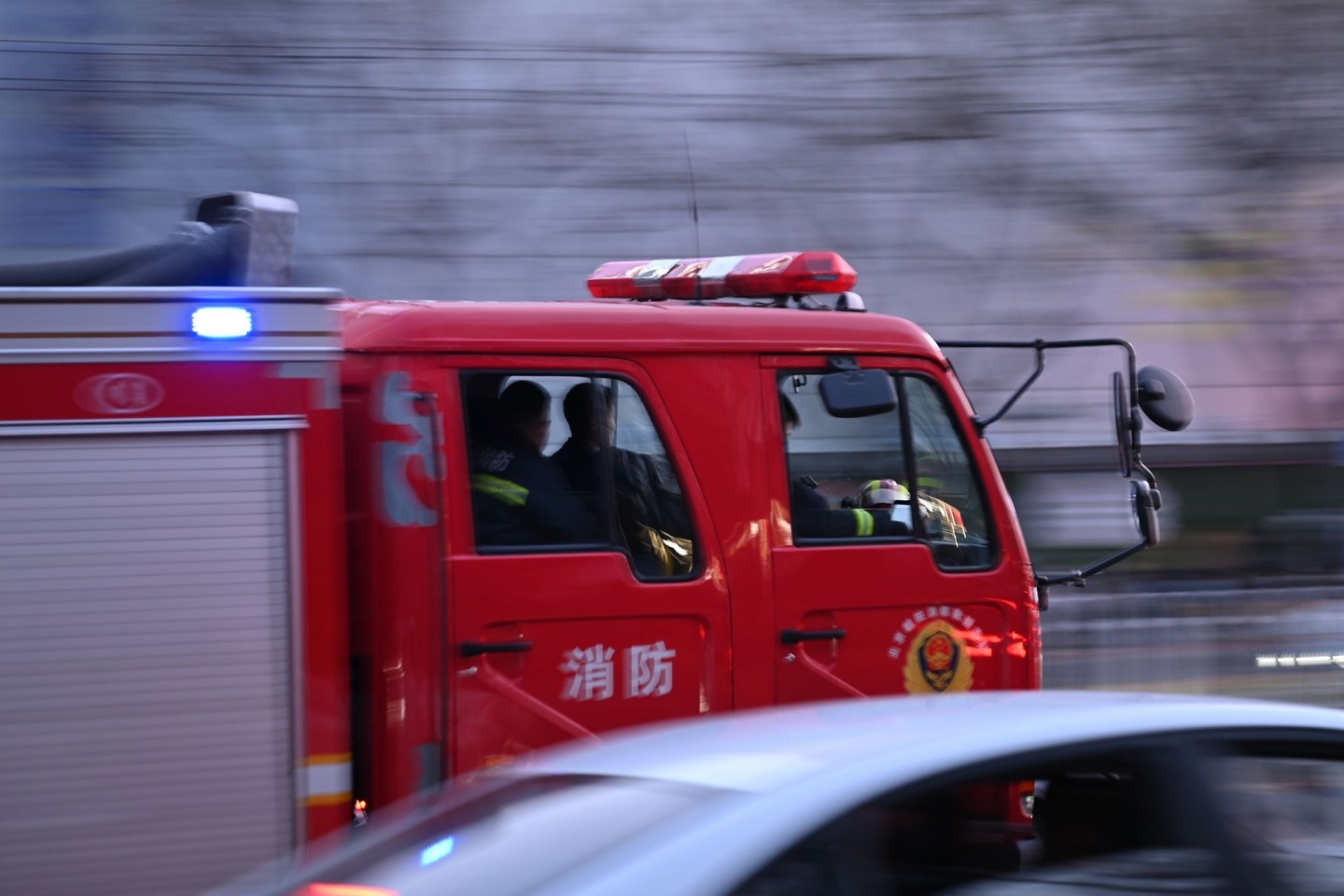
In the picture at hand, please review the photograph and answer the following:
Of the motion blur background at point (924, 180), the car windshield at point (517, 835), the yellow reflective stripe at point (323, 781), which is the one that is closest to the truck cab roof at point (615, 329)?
the yellow reflective stripe at point (323, 781)

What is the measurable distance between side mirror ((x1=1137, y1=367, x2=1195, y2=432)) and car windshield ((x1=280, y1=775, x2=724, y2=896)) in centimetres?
277

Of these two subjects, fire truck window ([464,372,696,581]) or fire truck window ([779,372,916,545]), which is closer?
fire truck window ([464,372,696,581])

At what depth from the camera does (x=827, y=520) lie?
467 centimetres

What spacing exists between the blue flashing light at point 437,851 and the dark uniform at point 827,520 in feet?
7.01

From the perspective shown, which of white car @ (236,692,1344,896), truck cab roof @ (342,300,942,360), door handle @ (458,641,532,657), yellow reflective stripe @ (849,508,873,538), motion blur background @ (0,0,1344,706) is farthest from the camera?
motion blur background @ (0,0,1344,706)

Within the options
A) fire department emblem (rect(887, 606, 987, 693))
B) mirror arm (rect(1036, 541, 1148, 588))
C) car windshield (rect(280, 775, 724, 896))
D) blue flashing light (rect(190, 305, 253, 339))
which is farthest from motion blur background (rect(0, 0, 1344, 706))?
car windshield (rect(280, 775, 724, 896))

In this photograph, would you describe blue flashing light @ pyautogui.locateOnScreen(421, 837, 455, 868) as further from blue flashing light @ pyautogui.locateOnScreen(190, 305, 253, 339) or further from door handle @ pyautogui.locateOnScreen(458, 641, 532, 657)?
blue flashing light @ pyautogui.locateOnScreen(190, 305, 253, 339)

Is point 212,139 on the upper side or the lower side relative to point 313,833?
upper

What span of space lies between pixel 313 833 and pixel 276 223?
5.64 ft

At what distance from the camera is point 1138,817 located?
244 centimetres

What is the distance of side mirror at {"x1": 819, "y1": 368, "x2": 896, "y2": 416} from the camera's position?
15.1ft

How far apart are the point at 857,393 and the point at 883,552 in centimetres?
50

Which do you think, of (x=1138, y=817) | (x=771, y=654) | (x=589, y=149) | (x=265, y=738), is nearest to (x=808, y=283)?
(x=771, y=654)

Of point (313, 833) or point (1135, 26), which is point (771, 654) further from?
point (1135, 26)
